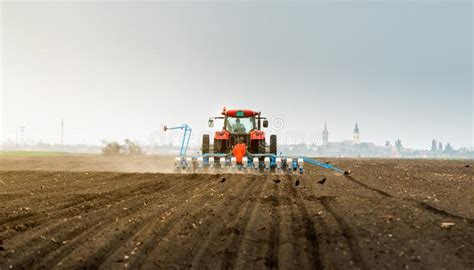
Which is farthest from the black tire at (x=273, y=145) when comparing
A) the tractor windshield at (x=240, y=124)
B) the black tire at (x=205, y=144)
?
the black tire at (x=205, y=144)

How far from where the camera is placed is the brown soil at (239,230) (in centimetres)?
544

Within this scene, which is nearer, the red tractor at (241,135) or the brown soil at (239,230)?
the brown soil at (239,230)

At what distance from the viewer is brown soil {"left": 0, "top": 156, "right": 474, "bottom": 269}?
544cm

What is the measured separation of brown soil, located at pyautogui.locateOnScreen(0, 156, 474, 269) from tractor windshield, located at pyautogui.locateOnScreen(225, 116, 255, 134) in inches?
381

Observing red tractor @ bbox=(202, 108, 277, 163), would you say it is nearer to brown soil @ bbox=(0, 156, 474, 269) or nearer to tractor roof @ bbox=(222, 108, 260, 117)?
tractor roof @ bbox=(222, 108, 260, 117)

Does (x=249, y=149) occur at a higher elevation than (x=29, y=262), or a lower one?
higher

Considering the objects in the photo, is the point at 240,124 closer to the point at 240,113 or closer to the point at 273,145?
the point at 240,113

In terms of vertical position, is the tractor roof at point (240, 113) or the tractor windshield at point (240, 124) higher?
the tractor roof at point (240, 113)

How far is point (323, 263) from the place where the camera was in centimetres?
527

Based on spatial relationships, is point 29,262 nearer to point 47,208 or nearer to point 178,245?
point 178,245

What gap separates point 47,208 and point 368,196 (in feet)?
21.4

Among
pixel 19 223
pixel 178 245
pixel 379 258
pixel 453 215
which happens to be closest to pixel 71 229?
pixel 19 223

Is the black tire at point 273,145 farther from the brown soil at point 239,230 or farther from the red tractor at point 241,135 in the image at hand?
the brown soil at point 239,230

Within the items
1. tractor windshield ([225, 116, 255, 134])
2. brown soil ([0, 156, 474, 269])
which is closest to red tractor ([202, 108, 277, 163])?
tractor windshield ([225, 116, 255, 134])
